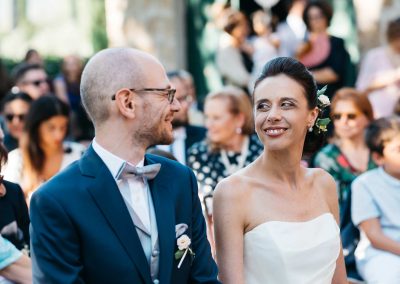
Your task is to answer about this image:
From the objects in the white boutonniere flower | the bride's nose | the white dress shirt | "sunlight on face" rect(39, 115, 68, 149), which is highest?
the bride's nose

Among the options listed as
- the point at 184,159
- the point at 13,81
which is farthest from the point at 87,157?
the point at 13,81

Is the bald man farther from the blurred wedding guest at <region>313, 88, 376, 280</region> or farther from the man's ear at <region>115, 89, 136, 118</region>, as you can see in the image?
the blurred wedding guest at <region>313, 88, 376, 280</region>

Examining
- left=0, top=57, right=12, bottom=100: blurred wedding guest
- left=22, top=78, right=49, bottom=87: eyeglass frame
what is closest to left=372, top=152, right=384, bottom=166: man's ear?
left=22, top=78, right=49, bottom=87: eyeglass frame

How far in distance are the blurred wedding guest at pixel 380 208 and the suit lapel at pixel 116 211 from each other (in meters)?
2.52

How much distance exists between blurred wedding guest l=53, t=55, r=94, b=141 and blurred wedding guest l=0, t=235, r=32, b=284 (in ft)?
16.0

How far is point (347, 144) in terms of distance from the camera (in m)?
7.03

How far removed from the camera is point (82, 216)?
333 centimetres

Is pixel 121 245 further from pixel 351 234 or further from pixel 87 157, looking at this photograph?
pixel 351 234

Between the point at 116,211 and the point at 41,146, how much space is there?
3469 millimetres

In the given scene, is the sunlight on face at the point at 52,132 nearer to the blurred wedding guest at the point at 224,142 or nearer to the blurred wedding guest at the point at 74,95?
the blurred wedding guest at the point at 224,142

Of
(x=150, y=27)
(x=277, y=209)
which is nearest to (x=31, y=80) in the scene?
(x=150, y=27)

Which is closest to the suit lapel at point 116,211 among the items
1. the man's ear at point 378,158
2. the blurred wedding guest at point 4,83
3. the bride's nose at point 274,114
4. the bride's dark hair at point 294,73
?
the bride's nose at point 274,114

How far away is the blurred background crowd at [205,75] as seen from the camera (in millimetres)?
6605

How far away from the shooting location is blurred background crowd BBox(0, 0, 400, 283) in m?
6.61
